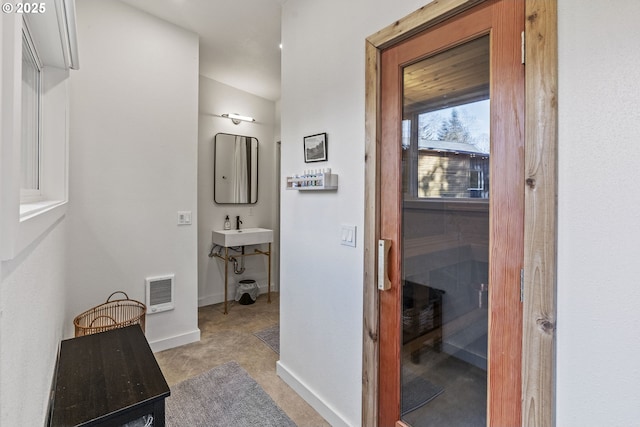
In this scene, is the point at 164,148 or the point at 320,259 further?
the point at 164,148

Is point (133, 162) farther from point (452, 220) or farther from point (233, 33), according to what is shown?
point (452, 220)

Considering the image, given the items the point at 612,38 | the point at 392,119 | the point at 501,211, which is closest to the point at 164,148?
the point at 392,119

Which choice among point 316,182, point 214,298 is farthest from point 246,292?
point 316,182

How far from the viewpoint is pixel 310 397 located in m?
2.00

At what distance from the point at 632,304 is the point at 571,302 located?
14 cm

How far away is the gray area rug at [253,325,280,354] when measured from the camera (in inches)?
109

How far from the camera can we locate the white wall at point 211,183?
3.80 meters

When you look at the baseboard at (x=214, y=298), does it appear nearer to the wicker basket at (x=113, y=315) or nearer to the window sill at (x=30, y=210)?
the wicker basket at (x=113, y=315)

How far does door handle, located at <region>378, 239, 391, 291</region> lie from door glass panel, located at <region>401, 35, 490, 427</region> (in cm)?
8

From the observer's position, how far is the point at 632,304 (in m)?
0.85

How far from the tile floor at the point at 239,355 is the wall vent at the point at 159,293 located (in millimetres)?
387

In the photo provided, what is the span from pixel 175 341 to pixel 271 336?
871mm

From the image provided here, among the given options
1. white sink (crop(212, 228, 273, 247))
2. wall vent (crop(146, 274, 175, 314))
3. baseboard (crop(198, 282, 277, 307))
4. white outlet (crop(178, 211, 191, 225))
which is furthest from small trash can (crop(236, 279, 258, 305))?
white outlet (crop(178, 211, 191, 225))

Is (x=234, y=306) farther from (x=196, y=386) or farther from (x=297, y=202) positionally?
(x=297, y=202)
